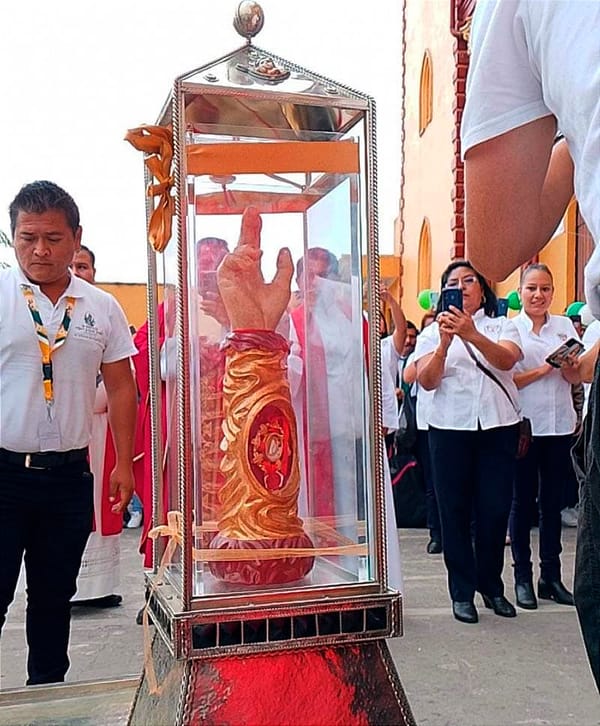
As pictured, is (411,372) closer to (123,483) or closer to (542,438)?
(542,438)

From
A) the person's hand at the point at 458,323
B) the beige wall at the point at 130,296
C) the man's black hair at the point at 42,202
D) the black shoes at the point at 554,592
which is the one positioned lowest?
the black shoes at the point at 554,592

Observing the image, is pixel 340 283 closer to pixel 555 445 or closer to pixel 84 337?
pixel 84 337

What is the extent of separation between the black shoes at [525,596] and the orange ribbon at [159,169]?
2.60m

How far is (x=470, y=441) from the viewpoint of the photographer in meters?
3.17

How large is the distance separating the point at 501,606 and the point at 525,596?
186 millimetres

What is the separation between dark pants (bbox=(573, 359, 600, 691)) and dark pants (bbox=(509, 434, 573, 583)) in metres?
2.61

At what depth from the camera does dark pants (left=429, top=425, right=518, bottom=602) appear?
124 inches

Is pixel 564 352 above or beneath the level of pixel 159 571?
above

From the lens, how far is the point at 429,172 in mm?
10688

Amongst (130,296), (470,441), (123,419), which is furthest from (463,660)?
(130,296)

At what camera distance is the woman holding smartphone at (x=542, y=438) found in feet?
11.3

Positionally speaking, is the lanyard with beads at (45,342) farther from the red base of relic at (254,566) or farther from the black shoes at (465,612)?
the black shoes at (465,612)

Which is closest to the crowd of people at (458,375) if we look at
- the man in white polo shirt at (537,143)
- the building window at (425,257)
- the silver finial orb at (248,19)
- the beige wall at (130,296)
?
the man in white polo shirt at (537,143)

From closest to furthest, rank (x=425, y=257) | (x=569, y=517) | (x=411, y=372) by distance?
(x=411, y=372) → (x=569, y=517) → (x=425, y=257)
